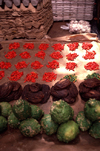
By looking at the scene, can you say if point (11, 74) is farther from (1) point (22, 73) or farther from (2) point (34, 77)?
(2) point (34, 77)

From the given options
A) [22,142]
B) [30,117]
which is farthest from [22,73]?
[22,142]

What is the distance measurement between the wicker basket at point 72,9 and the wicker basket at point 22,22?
2.06 meters

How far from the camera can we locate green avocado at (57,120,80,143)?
5.99 ft

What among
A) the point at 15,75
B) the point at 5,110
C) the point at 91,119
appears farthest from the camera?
the point at 15,75

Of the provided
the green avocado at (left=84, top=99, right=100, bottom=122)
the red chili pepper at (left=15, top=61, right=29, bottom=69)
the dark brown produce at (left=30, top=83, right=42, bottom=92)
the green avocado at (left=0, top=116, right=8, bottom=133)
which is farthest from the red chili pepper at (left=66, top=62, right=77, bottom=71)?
the green avocado at (left=0, top=116, right=8, bottom=133)

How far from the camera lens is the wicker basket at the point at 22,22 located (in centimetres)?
448

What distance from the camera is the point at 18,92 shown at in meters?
2.70

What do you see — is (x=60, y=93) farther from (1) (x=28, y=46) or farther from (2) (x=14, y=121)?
(1) (x=28, y=46)

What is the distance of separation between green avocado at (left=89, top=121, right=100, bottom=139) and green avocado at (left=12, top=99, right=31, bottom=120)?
1.00m

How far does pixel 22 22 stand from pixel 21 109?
12.4 ft

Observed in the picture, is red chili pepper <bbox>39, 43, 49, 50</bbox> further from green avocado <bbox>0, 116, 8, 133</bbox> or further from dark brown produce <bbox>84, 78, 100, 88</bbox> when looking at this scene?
green avocado <bbox>0, 116, 8, 133</bbox>

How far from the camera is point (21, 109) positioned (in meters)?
1.91

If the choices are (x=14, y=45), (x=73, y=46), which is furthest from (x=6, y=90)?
(x=73, y=46)

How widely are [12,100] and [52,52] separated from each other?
1.79 meters
